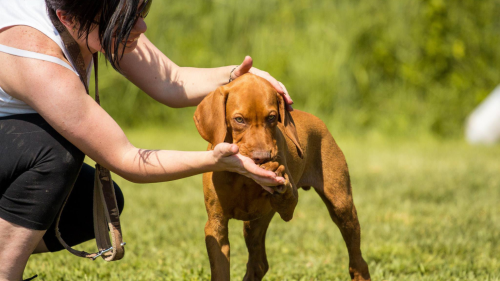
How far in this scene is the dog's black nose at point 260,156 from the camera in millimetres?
2666

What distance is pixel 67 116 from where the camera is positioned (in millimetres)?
2500

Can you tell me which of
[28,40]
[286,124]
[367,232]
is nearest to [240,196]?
[286,124]

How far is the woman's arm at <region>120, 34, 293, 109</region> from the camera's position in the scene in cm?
329

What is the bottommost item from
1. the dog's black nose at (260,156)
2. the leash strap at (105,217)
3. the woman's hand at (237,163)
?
the leash strap at (105,217)

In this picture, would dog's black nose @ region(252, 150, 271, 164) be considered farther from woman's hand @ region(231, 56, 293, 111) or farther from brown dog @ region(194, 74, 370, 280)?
woman's hand @ region(231, 56, 293, 111)

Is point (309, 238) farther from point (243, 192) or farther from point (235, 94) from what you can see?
point (235, 94)

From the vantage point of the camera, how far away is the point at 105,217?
3.03m

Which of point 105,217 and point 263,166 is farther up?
point 263,166

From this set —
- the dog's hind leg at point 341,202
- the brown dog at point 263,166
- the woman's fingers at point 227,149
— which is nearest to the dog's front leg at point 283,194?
the brown dog at point 263,166

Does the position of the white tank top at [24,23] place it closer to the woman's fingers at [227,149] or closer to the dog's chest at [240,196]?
the woman's fingers at [227,149]

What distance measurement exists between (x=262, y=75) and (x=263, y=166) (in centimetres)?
69

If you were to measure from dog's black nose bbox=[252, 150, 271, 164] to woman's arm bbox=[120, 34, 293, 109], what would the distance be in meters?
0.71

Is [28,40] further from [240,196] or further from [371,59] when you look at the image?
[371,59]

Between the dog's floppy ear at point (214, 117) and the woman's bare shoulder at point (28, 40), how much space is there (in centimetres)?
69
